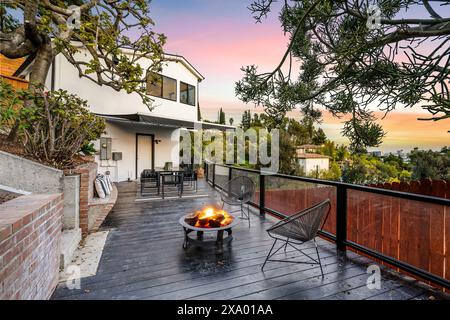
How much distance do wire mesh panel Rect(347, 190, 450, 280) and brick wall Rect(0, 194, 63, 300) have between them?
3863mm

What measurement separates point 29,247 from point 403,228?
4110mm

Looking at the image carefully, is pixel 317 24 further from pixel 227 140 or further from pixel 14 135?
pixel 227 140

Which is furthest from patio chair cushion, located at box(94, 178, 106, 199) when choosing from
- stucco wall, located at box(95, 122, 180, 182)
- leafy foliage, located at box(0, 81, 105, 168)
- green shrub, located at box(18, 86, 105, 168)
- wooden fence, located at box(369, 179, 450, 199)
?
wooden fence, located at box(369, 179, 450, 199)

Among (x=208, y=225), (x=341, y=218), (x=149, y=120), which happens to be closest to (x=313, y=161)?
(x=149, y=120)

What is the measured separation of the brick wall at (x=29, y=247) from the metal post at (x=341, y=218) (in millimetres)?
3687

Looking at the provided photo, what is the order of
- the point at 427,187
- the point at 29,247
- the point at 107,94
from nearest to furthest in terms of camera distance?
1. the point at 29,247
2. the point at 427,187
3. the point at 107,94

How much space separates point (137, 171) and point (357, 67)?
10.6m

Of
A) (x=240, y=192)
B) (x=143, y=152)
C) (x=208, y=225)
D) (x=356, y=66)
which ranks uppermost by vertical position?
(x=356, y=66)

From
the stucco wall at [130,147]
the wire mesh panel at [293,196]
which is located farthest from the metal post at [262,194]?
the stucco wall at [130,147]

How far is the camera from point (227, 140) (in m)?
13.3

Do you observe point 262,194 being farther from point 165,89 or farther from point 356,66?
point 165,89

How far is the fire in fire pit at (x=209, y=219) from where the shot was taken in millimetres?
3512

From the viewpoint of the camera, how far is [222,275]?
2.79m
